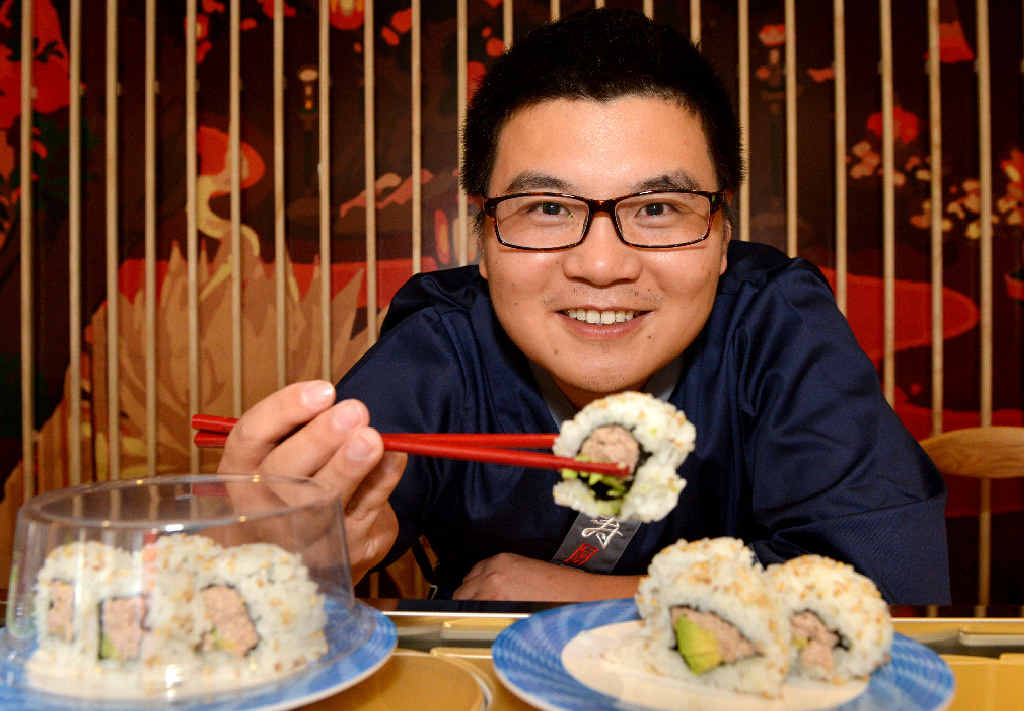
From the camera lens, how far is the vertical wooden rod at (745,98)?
112 inches

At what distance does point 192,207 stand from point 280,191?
340 millimetres

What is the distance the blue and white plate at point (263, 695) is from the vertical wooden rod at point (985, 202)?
9.54 feet

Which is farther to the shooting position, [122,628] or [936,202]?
[936,202]

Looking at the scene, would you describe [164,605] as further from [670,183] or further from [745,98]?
[745,98]

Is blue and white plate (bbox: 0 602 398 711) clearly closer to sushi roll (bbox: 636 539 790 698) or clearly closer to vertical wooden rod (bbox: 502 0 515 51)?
sushi roll (bbox: 636 539 790 698)

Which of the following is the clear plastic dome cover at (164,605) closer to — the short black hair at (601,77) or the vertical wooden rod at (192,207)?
the short black hair at (601,77)

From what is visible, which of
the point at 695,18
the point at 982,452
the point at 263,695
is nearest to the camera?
the point at 263,695

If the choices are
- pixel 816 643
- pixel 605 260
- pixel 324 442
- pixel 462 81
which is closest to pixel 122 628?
pixel 324 442

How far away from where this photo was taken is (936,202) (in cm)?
289

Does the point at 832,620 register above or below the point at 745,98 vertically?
below

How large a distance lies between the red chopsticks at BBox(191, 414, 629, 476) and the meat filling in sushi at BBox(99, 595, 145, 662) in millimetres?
316

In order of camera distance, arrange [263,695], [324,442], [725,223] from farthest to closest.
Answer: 1. [725,223]
2. [324,442]
3. [263,695]

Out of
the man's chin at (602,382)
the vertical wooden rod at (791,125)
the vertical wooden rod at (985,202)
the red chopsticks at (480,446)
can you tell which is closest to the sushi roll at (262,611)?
the red chopsticks at (480,446)

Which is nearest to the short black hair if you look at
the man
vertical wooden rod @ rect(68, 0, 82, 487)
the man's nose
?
the man
